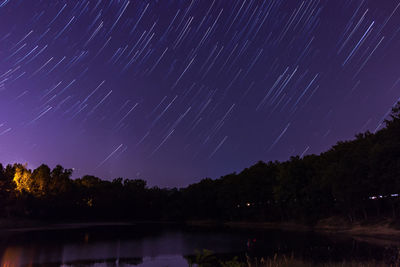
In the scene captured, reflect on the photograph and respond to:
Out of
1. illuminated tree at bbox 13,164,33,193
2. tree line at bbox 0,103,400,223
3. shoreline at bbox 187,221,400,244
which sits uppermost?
illuminated tree at bbox 13,164,33,193

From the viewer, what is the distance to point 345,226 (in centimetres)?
6159

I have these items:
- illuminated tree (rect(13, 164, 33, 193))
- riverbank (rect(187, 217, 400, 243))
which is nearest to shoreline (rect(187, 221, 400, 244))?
riverbank (rect(187, 217, 400, 243))

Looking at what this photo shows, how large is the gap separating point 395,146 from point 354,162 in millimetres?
17374

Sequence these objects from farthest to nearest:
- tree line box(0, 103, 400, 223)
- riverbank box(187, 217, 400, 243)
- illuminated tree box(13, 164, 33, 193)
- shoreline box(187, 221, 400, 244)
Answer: illuminated tree box(13, 164, 33, 193) → tree line box(0, 103, 400, 223) → riverbank box(187, 217, 400, 243) → shoreline box(187, 221, 400, 244)

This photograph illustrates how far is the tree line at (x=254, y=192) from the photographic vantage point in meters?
55.0

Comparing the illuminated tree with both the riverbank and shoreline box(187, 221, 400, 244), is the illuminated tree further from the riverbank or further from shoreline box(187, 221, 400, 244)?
shoreline box(187, 221, 400, 244)

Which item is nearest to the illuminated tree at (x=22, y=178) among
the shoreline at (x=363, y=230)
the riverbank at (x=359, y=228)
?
the riverbank at (x=359, y=228)

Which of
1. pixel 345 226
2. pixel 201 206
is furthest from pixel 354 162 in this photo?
pixel 201 206

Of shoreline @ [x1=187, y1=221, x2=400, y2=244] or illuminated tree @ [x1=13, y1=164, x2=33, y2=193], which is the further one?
illuminated tree @ [x1=13, y1=164, x2=33, y2=193]

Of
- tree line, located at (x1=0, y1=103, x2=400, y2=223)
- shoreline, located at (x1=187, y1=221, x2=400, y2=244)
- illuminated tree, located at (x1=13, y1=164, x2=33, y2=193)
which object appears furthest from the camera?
illuminated tree, located at (x1=13, y1=164, x2=33, y2=193)

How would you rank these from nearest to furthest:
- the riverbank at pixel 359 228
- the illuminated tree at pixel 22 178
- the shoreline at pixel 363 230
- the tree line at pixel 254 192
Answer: the shoreline at pixel 363 230
the riverbank at pixel 359 228
the tree line at pixel 254 192
the illuminated tree at pixel 22 178

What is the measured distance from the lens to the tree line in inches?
2164

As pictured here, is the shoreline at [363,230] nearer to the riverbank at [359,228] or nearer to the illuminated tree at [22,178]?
the riverbank at [359,228]

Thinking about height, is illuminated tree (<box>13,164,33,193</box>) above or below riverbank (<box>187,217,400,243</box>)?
above
